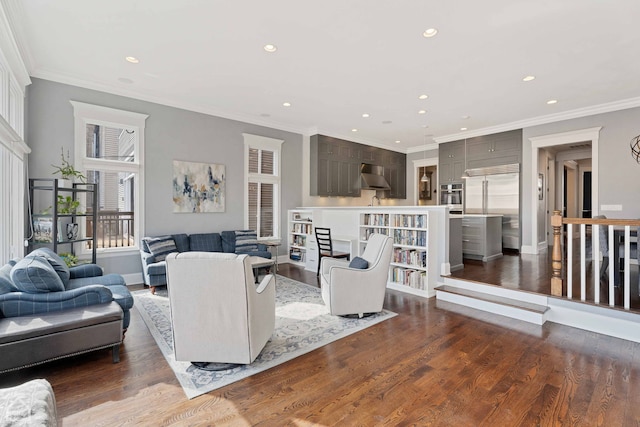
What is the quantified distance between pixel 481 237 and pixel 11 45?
756 centimetres

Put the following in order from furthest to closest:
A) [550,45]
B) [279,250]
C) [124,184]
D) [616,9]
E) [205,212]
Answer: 1. [279,250]
2. [205,212]
3. [124,184]
4. [550,45]
5. [616,9]

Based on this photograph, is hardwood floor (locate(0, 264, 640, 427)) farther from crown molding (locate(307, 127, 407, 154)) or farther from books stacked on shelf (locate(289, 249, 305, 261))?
crown molding (locate(307, 127, 407, 154))

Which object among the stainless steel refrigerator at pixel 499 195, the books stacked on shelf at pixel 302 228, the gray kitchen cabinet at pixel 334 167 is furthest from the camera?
the gray kitchen cabinet at pixel 334 167

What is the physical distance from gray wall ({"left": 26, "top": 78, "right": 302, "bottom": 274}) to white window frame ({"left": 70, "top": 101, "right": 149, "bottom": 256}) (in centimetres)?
8

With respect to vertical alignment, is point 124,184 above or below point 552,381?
above

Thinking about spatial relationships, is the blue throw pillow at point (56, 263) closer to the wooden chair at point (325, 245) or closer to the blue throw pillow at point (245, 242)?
the blue throw pillow at point (245, 242)

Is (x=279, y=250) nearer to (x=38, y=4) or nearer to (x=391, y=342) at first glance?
(x=391, y=342)

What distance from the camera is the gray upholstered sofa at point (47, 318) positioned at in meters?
2.29

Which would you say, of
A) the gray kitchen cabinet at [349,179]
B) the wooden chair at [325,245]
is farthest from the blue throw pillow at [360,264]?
the gray kitchen cabinet at [349,179]

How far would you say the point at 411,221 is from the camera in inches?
194

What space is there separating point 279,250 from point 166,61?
14.3 ft

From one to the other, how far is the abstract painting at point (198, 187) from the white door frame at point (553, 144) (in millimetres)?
6638

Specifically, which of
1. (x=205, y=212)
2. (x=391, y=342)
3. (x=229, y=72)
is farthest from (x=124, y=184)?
(x=391, y=342)

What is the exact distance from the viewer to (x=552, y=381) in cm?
242
